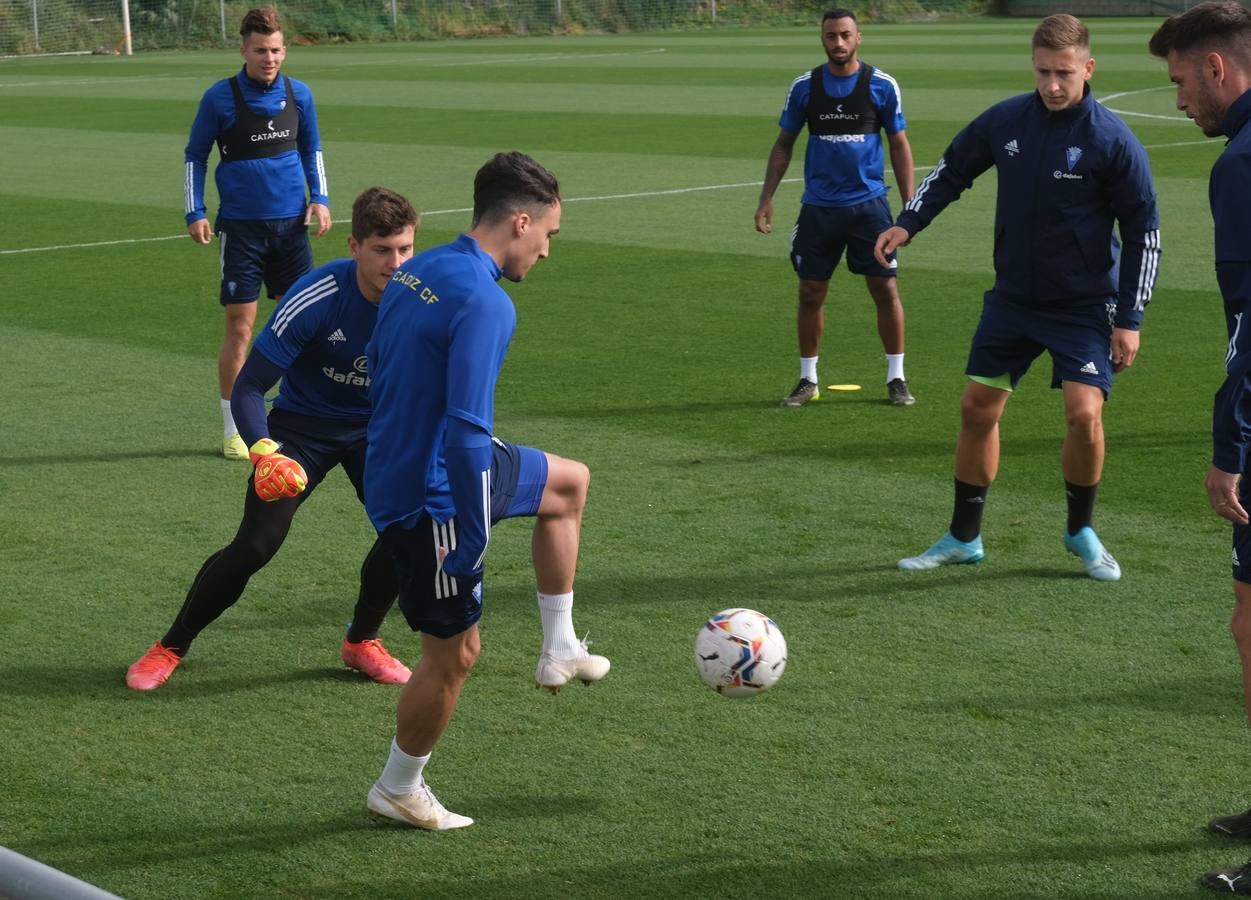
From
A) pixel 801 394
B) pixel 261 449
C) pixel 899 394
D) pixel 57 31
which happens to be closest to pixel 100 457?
pixel 801 394

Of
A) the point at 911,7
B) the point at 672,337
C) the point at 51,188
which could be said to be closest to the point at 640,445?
the point at 672,337

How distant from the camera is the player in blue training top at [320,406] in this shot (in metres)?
6.00

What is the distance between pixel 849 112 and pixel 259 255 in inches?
146

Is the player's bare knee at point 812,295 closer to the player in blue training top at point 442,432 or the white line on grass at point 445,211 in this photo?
the player in blue training top at point 442,432

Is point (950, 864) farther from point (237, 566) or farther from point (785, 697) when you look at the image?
point (237, 566)

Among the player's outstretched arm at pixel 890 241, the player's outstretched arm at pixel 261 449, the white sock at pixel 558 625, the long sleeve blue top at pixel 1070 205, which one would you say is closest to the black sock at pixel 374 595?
the player's outstretched arm at pixel 261 449

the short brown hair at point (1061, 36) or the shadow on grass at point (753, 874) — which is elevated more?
the short brown hair at point (1061, 36)

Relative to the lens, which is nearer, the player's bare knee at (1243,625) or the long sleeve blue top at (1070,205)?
the player's bare knee at (1243,625)

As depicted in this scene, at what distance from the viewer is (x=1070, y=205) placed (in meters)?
7.20

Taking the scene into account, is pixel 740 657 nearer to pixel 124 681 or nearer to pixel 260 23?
pixel 124 681

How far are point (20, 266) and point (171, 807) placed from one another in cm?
1196

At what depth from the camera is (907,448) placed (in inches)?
381

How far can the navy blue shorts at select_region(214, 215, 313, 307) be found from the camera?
10.1 metres

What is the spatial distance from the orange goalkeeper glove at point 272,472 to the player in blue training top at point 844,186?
5.40 m
